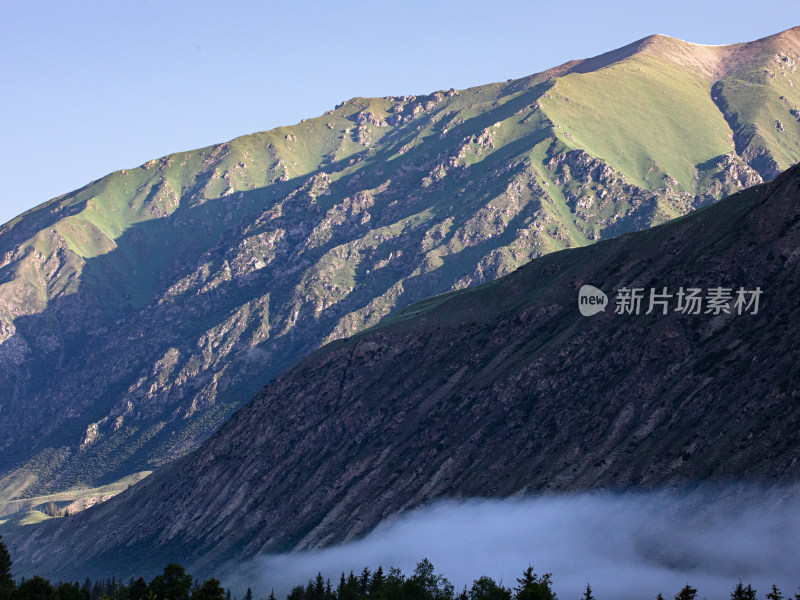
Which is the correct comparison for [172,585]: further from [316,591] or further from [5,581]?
[316,591]

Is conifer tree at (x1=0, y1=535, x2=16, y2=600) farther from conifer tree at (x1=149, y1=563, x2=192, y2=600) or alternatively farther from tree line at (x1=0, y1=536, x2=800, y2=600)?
conifer tree at (x1=149, y1=563, x2=192, y2=600)

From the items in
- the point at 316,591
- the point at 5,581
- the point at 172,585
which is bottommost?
the point at 316,591

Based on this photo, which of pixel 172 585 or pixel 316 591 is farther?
pixel 316 591

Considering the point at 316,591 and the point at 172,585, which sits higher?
the point at 172,585

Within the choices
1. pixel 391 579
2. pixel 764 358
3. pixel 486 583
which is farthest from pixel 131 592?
pixel 764 358

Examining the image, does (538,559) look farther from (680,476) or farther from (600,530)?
(680,476)

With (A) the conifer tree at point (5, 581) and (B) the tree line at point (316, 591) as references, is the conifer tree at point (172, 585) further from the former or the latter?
(A) the conifer tree at point (5, 581)

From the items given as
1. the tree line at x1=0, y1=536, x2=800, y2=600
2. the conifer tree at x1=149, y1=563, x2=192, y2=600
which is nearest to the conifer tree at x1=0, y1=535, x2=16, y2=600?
the tree line at x1=0, y1=536, x2=800, y2=600

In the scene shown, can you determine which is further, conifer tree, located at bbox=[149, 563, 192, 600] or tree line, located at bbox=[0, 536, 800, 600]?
conifer tree, located at bbox=[149, 563, 192, 600]

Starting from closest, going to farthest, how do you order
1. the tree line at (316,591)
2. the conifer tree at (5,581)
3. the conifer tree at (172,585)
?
the tree line at (316,591), the conifer tree at (5,581), the conifer tree at (172,585)

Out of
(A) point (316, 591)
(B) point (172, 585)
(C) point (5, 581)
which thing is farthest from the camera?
(A) point (316, 591)

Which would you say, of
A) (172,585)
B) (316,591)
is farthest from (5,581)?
(316,591)

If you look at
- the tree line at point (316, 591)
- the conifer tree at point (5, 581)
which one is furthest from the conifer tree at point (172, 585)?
the conifer tree at point (5, 581)

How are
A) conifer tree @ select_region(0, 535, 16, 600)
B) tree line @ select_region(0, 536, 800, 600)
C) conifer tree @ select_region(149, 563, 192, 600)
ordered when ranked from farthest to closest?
conifer tree @ select_region(149, 563, 192, 600), conifer tree @ select_region(0, 535, 16, 600), tree line @ select_region(0, 536, 800, 600)
